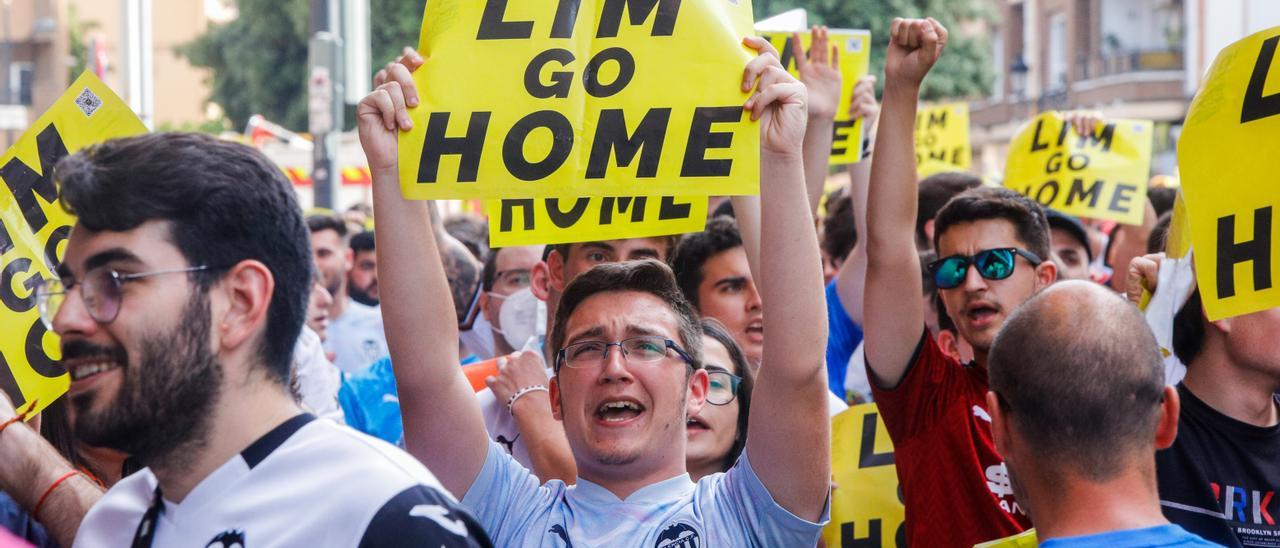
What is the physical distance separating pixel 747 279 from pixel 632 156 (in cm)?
164

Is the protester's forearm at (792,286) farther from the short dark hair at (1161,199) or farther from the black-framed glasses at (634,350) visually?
the short dark hair at (1161,199)

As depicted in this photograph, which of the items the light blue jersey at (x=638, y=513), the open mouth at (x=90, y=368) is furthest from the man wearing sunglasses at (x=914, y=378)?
the open mouth at (x=90, y=368)

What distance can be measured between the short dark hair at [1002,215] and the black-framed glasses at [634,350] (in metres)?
1.40

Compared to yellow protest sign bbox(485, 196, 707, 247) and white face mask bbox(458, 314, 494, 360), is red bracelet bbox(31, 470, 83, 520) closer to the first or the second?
yellow protest sign bbox(485, 196, 707, 247)

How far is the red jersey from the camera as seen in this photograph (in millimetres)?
3738

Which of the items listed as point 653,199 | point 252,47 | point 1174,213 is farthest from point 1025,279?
point 252,47

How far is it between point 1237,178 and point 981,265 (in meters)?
0.99

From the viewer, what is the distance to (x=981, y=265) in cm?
433

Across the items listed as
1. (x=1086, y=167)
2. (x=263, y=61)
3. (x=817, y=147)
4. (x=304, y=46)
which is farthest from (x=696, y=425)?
(x=263, y=61)

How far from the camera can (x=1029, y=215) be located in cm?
448

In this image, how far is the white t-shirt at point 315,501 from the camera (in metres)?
2.22

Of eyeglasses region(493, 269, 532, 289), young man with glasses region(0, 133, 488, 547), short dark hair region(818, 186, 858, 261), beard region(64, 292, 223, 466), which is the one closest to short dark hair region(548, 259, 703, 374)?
young man with glasses region(0, 133, 488, 547)

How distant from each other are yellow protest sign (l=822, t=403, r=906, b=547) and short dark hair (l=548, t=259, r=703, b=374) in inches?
44.0

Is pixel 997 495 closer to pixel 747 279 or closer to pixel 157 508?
pixel 747 279
